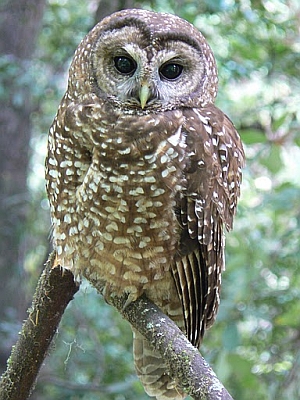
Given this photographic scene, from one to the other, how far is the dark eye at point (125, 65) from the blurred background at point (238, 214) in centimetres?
83

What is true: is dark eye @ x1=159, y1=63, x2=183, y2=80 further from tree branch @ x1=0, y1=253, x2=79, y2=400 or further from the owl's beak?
tree branch @ x1=0, y1=253, x2=79, y2=400

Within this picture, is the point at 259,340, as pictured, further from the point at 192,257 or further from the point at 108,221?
the point at 108,221

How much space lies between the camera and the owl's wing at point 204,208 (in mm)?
2074

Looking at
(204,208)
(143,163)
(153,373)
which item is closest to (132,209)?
(143,163)

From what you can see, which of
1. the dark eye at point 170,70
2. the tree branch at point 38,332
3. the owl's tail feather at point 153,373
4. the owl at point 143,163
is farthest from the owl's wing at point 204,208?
the tree branch at point 38,332

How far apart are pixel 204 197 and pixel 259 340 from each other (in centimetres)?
191

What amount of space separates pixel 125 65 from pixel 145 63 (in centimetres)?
9

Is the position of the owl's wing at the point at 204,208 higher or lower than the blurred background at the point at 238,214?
lower

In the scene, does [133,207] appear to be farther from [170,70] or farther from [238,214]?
[238,214]

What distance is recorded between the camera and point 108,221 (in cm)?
207

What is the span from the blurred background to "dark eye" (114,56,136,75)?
0.83 metres

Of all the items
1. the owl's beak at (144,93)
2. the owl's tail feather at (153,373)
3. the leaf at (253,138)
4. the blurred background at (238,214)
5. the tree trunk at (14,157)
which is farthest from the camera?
the tree trunk at (14,157)

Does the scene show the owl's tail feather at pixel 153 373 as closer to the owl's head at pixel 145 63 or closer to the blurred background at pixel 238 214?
the blurred background at pixel 238 214

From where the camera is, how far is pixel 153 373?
8.36 feet
